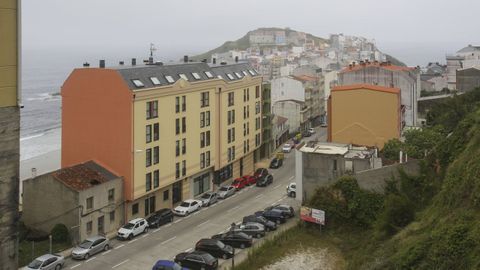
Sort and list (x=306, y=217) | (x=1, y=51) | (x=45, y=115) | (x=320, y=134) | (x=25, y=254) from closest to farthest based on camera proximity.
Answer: (x=1, y=51) < (x=25, y=254) < (x=306, y=217) < (x=320, y=134) < (x=45, y=115)

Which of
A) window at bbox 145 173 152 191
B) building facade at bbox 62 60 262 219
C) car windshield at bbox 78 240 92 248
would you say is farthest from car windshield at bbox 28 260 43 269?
window at bbox 145 173 152 191

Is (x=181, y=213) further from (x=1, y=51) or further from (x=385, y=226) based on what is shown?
(x=1, y=51)

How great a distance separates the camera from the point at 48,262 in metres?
27.2

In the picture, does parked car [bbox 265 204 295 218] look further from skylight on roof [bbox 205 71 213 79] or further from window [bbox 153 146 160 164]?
skylight on roof [bbox 205 71 213 79]

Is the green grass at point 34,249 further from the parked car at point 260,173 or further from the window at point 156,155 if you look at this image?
the parked car at point 260,173

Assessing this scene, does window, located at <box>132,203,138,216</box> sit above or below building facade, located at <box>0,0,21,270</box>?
below

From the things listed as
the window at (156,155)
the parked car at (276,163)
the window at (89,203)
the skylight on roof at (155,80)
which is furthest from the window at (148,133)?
the parked car at (276,163)

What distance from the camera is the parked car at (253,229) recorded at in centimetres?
3203

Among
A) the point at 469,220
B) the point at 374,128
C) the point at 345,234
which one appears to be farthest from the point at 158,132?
the point at 469,220

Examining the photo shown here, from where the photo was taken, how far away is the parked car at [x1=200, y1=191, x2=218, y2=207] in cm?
3967

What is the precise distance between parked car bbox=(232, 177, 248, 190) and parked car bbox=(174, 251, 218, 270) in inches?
653

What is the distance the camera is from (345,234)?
102 feet

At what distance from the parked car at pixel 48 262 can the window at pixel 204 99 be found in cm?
1747

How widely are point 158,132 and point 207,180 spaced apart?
28.9 ft
